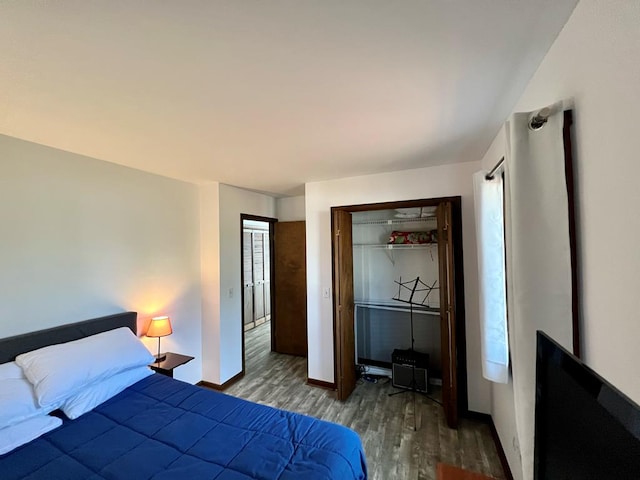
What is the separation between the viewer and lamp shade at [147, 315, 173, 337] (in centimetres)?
251

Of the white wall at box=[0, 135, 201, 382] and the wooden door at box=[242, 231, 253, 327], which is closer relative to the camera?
the white wall at box=[0, 135, 201, 382]

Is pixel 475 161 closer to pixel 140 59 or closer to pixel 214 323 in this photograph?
pixel 140 59

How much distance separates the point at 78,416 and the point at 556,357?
2407mm

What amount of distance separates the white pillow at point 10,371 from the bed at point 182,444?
90 mm

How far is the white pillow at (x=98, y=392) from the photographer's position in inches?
63.8

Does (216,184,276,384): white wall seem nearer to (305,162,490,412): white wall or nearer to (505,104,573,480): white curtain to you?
(305,162,490,412): white wall

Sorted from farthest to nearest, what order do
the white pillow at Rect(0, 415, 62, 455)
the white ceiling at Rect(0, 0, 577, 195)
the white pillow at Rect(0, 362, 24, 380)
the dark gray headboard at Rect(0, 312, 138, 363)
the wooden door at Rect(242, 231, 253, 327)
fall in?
the wooden door at Rect(242, 231, 253, 327) < the dark gray headboard at Rect(0, 312, 138, 363) < the white pillow at Rect(0, 362, 24, 380) < the white pillow at Rect(0, 415, 62, 455) < the white ceiling at Rect(0, 0, 577, 195)

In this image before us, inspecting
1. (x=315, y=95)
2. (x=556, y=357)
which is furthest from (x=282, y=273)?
(x=556, y=357)

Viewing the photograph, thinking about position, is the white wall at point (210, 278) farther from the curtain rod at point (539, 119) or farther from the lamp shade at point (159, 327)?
the curtain rod at point (539, 119)

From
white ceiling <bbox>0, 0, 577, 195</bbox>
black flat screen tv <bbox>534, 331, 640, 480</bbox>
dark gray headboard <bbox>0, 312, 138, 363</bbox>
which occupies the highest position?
white ceiling <bbox>0, 0, 577, 195</bbox>

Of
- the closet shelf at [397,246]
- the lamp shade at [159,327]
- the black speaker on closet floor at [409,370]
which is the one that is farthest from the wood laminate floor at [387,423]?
the closet shelf at [397,246]

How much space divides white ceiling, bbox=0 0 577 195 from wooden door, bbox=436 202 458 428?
2.55 feet

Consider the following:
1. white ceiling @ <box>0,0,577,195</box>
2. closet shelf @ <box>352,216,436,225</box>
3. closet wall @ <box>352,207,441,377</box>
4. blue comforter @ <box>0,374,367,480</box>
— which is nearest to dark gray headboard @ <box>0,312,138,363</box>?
blue comforter @ <box>0,374,367,480</box>

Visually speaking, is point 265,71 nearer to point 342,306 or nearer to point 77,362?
point 77,362
